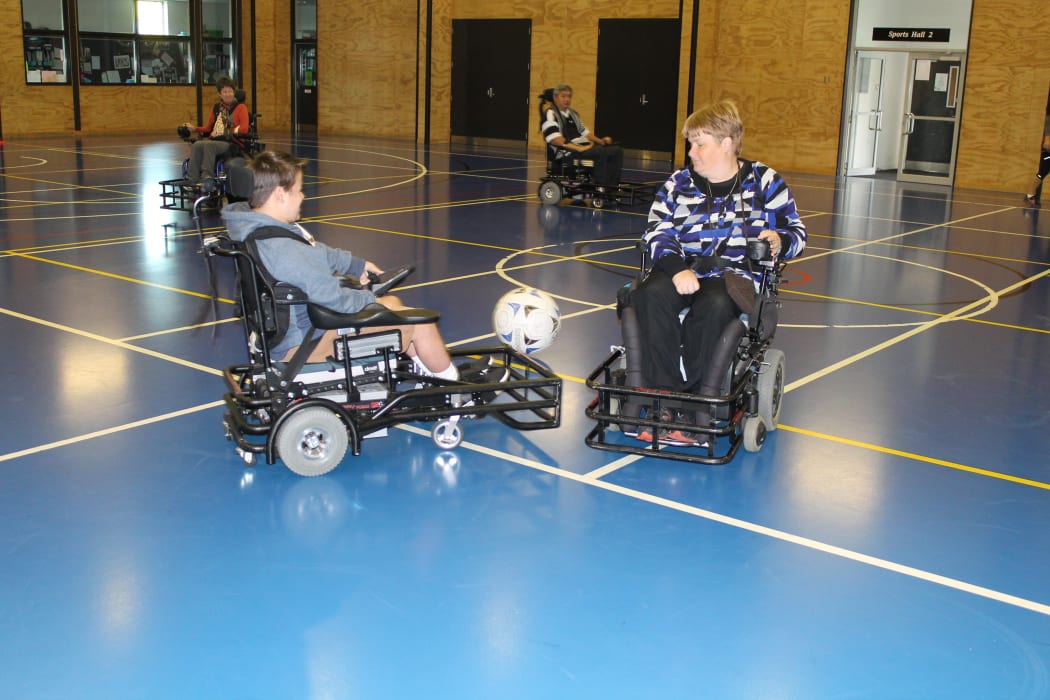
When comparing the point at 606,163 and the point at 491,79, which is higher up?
the point at 491,79

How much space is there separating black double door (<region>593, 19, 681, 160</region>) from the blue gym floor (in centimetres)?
1456

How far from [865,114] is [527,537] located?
1796 cm

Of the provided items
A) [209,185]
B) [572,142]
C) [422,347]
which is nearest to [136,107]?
[209,185]

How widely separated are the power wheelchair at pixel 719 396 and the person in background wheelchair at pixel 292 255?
0.88 m

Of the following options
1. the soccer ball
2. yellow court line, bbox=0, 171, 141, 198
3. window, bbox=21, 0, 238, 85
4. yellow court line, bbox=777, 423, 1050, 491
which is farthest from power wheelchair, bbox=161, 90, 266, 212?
window, bbox=21, 0, 238, 85

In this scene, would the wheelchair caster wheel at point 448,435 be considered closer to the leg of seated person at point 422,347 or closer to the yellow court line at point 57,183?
the leg of seated person at point 422,347

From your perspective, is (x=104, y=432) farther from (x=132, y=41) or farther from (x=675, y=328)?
(x=132, y=41)

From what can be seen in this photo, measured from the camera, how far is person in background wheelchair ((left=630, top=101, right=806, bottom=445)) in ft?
15.6

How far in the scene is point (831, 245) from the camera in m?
11.4

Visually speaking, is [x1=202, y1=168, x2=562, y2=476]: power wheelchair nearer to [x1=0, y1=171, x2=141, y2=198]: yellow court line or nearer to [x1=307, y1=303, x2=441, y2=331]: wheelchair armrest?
[x1=307, y1=303, x2=441, y2=331]: wheelchair armrest

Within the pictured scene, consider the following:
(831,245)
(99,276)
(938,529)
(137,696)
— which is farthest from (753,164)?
(831,245)

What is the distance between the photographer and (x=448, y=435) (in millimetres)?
4777

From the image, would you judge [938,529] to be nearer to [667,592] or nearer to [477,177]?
[667,592]

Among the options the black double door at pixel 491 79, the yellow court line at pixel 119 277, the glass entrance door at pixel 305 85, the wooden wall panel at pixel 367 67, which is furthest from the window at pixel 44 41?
the yellow court line at pixel 119 277
